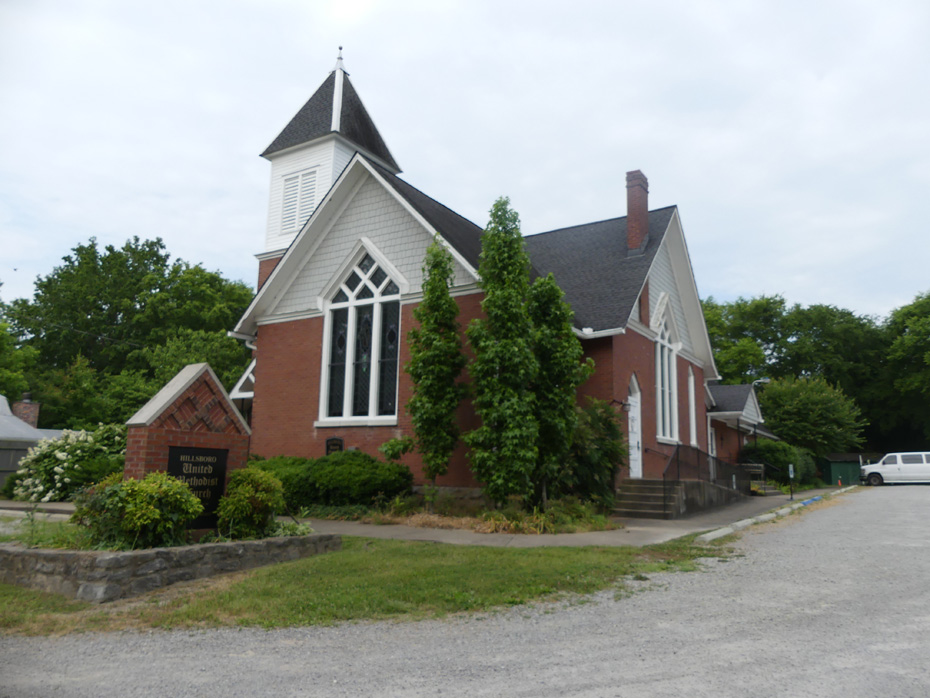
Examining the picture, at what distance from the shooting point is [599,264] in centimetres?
2017

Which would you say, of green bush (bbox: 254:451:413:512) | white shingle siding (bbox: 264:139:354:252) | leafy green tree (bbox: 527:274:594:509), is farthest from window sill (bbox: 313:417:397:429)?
white shingle siding (bbox: 264:139:354:252)

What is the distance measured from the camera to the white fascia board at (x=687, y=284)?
855 inches

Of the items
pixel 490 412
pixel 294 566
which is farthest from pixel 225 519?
pixel 490 412

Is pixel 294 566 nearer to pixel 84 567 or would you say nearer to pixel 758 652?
pixel 84 567

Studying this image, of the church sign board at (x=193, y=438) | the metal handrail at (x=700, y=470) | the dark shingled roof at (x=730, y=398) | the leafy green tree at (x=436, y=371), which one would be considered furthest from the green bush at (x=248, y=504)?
the dark shingled roof at (x=730, y=398)

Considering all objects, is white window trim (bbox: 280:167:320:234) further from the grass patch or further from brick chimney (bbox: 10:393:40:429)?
the grass patch

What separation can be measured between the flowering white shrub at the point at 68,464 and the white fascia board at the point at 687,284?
16.0 m

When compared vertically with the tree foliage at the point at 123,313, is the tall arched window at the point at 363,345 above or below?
below

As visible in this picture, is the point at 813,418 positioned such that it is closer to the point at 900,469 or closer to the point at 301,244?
the point at 900,469

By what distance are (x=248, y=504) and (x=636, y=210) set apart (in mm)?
14866

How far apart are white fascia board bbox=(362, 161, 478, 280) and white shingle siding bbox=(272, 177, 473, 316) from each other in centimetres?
41

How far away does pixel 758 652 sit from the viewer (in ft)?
16.7

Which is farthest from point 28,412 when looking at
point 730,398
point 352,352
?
point 730,398

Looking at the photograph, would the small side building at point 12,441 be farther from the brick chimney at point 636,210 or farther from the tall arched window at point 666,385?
the brick chimney at point 636,210
